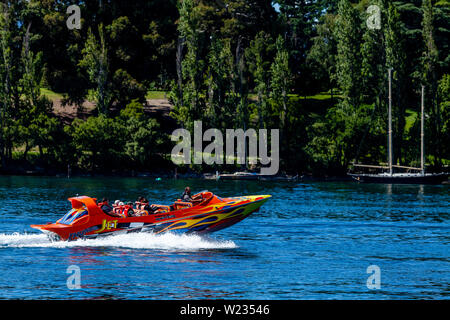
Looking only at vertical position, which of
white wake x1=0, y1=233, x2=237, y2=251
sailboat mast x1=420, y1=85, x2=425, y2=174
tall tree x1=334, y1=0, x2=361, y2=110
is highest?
tall tree x1=334, y1=0, x2=361, y2=110

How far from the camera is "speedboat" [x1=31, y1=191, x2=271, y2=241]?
33.4m

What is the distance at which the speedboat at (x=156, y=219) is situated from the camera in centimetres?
3341

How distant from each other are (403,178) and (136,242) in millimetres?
55727

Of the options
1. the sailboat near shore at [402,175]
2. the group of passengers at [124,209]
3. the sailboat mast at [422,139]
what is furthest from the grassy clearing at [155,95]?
the group of passengers at [124,209]

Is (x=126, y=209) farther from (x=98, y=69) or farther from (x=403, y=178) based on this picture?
(x=98, y=69)

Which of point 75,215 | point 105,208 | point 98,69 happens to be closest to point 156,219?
point 105,208

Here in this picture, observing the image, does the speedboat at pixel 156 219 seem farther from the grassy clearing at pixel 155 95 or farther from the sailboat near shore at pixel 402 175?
the grassy clearing at pixel 155 95

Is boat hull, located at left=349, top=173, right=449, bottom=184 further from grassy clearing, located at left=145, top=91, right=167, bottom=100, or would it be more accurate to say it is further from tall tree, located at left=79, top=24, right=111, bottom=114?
grassy clearing, located at left=145, top=91, right=167, bottom=100

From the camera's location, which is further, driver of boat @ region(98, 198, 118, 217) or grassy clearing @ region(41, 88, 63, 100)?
grassy clearing @ region(41, 88, 63, 100)

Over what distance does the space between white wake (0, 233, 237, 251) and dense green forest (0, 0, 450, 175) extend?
185 ft

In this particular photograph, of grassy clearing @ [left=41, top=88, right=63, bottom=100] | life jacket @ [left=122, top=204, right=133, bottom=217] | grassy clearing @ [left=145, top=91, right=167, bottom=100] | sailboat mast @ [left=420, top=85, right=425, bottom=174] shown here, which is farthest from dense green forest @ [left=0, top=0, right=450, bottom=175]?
life jacket @ [left=122, top=204, right=133, bottom=217]

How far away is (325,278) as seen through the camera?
27.5 meters

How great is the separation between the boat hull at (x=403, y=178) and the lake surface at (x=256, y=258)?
29.9m
